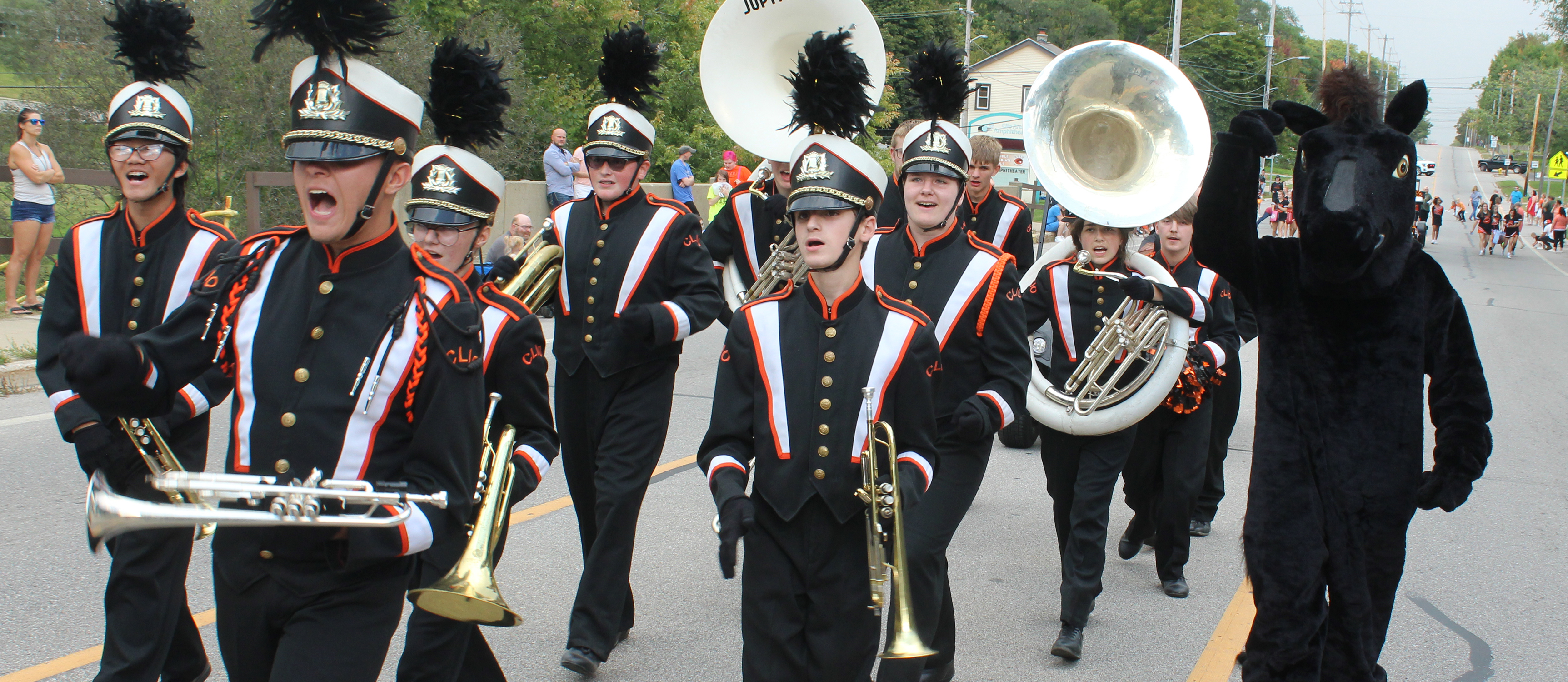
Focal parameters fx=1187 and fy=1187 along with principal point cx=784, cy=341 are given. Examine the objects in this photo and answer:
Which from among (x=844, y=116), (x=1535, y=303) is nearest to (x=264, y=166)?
(x=844, y=116)

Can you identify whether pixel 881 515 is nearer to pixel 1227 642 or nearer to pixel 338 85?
pixel 338 85

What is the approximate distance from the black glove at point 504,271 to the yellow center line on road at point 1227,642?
3061mm

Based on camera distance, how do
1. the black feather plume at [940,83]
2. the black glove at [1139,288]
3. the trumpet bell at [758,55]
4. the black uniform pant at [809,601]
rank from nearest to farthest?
the black uniform pant at [809,601]
the black glove at [1139,288]
the black feather plume at [940,83]
the trumpet bell at [758,55]

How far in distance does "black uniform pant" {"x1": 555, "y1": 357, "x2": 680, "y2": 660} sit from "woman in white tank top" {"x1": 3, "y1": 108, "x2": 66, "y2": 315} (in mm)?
8600

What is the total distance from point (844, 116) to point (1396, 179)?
5.43 feet

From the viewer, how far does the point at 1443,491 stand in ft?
11.5

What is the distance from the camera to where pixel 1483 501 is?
24.1 ft

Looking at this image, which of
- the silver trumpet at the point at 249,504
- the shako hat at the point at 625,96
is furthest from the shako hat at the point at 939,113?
the silver trumpet at the point at 249,504

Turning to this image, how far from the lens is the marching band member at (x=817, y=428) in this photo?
123 inches

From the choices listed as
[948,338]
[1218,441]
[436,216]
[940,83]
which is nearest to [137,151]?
[436,216]

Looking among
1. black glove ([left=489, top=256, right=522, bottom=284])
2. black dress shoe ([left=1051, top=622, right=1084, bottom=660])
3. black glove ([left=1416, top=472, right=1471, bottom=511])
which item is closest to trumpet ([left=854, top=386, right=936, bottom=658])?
black glove ([left=1416, top=472, right=1471, bottom=511])

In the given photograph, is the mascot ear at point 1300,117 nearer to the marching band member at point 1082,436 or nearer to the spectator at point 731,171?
the marching band member at point 1082,436

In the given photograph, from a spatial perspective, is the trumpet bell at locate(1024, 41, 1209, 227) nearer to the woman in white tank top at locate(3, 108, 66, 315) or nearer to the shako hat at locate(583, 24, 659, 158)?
the shako hat at locate(583, 24, 659, 158)

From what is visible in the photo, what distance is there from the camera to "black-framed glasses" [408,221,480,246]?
4008 millimetres
